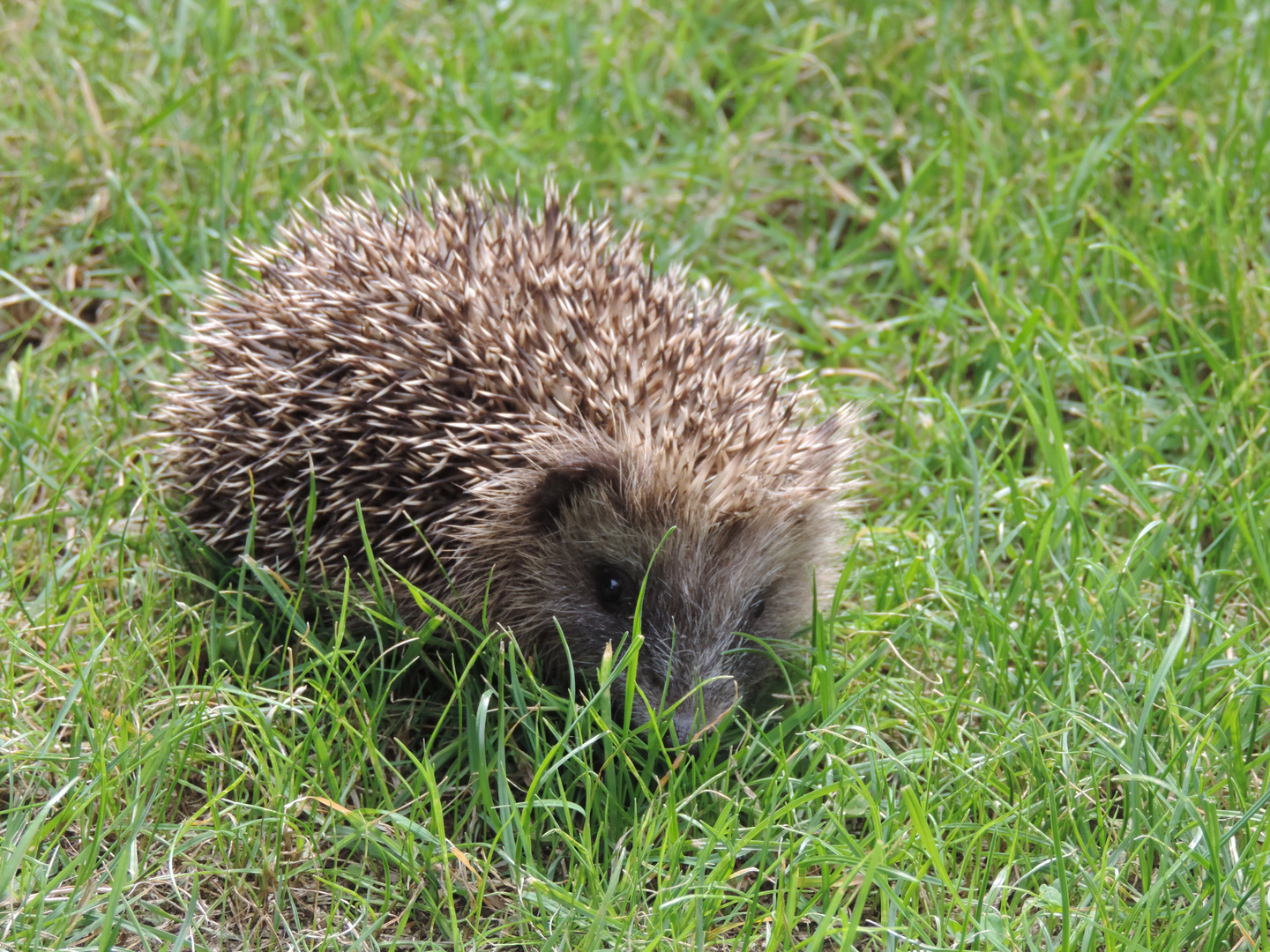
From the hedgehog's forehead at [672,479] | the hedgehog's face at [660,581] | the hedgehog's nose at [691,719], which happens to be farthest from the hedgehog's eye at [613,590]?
the hedgehog's nose at [691,719]

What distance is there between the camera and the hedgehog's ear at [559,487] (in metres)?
3.72

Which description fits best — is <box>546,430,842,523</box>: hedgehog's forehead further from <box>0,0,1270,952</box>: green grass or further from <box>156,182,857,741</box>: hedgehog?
<box>0,0,1270,952</box>: green grass

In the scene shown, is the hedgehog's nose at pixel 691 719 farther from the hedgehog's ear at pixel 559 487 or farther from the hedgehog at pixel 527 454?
the hedgehog's ear at pixel 559 487

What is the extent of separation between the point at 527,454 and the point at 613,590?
0.45 metres

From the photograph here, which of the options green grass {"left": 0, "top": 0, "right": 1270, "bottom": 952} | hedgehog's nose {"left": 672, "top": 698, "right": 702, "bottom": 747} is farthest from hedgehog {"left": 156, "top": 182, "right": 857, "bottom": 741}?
green grass {"left": 0, "top": 0, "right": 1270, "bottom": 952}

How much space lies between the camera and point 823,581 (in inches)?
165

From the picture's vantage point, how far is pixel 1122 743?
3.52 metres

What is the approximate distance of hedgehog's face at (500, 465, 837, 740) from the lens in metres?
3.63

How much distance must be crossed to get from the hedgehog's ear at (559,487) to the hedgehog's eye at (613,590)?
20cm

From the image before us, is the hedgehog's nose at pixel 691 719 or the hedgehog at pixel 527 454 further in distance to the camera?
the hedgehog at pixel 527 454

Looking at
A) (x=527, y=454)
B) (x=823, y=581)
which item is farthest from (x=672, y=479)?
(x=823, y=581)

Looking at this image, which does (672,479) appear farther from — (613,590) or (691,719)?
(691,719)

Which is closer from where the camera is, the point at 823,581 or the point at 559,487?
the point at 559,487

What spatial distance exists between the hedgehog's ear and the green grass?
403mm
